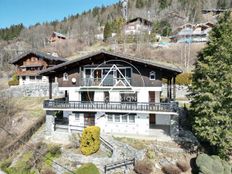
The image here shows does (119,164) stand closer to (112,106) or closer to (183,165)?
(183,165)

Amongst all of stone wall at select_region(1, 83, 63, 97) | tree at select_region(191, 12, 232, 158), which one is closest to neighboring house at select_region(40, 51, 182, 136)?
tree at select_region(191, 12, 232, 158)

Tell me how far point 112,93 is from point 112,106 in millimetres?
1836

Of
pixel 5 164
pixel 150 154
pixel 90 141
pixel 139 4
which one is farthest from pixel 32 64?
pixel 139 4

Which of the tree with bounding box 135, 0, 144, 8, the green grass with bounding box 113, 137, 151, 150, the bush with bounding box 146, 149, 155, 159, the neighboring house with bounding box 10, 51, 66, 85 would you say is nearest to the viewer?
the bush with bounding box 146, 149, 155, 159

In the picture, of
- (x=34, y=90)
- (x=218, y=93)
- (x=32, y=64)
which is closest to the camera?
(x=218, y=93)

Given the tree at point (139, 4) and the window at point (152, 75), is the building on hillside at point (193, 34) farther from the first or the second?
the tree at point (139, 4)

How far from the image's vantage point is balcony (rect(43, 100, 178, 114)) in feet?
90.8

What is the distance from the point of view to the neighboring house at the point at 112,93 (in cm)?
2930

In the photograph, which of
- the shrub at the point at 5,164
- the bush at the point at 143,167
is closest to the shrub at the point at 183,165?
the bush at the point at 143,167

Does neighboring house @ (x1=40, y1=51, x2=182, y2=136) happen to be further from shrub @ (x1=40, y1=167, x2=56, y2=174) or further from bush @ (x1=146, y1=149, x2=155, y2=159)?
shrub @ (x1=40, y1=167, x2=56, y2=174)

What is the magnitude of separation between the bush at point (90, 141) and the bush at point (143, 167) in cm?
466

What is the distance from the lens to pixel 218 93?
73.8 ft

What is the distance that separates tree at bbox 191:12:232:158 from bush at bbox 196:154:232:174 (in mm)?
1275

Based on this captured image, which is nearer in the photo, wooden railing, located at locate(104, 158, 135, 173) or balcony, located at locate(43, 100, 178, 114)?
wooden railing, located at locate(104, 158, 135, 173)
